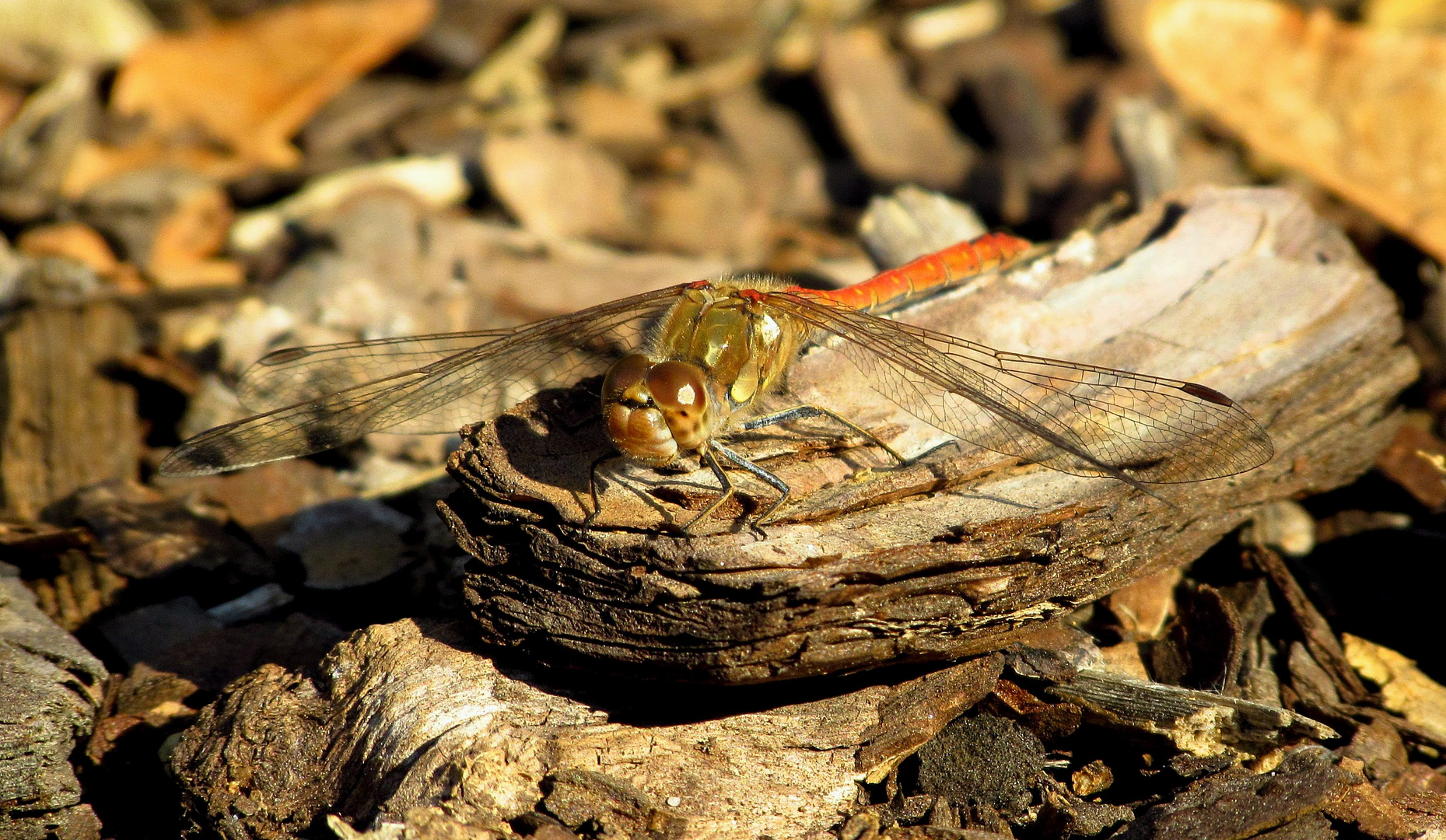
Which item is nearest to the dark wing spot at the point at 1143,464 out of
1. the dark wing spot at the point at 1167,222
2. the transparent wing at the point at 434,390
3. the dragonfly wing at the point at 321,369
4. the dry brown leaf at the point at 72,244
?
the dark wing spot at the point at 1167,222

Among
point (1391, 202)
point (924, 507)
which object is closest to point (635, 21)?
point (1391, 202)

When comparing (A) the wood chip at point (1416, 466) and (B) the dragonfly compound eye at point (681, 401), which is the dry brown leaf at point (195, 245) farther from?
(A) the wood chip at point (1416, 466)

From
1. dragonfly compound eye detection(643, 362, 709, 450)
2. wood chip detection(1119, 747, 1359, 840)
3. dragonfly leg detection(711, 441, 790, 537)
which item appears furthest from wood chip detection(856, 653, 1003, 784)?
dragonfly compound eye detection(643, 362, 709, 450)

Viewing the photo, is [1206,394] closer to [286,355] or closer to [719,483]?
[719,483]

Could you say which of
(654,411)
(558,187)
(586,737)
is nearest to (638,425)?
(654,411)

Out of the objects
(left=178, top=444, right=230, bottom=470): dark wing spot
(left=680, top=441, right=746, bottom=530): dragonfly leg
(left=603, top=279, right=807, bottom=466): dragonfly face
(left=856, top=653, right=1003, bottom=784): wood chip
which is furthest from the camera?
(left=178, top=444, right=230, bottom=470): dark wing spot

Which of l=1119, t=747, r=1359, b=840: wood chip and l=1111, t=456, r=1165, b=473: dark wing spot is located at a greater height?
l=1111, t=456, r=1165, b=473: dark wing spot

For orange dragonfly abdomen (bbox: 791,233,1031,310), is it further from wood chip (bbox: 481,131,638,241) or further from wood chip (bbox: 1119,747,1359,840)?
wood chip (bbox: 481,131,638,241)
